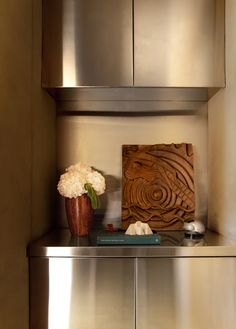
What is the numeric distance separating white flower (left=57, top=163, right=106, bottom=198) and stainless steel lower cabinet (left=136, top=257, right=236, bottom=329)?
380 millimetres

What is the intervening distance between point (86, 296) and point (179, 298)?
328mm

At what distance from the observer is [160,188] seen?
185 centimetres

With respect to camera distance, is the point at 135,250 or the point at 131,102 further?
the point at 131,102

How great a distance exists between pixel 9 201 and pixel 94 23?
0.86m

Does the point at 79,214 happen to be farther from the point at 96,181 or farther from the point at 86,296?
the point at 86,296

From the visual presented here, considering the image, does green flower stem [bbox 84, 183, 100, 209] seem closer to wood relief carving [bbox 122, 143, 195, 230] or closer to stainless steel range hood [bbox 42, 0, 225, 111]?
wood relief carving [bbox 122, 143, 195, 230]

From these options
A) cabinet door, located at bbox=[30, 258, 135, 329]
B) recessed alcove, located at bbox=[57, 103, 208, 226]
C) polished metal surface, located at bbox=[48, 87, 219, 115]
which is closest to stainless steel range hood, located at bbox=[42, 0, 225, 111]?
polished metal surface, located at bbox=[48, 87, 219, 115]

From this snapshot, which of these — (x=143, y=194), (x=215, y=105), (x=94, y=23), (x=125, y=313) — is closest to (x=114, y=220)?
(x=143, y=194)

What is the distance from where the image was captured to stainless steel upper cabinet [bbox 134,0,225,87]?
1.62m

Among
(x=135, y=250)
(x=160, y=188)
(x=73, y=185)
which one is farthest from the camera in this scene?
(x=160, y=188)

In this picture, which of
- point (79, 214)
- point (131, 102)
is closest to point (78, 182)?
point (79, 214)

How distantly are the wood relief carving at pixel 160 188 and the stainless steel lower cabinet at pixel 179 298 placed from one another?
1.54 feet

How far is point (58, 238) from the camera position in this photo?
5.13 ft

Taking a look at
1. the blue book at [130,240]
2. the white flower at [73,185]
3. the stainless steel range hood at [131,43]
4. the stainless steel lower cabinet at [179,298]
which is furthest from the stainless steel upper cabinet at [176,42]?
the stainless steel lower cabinet at [179,298]
